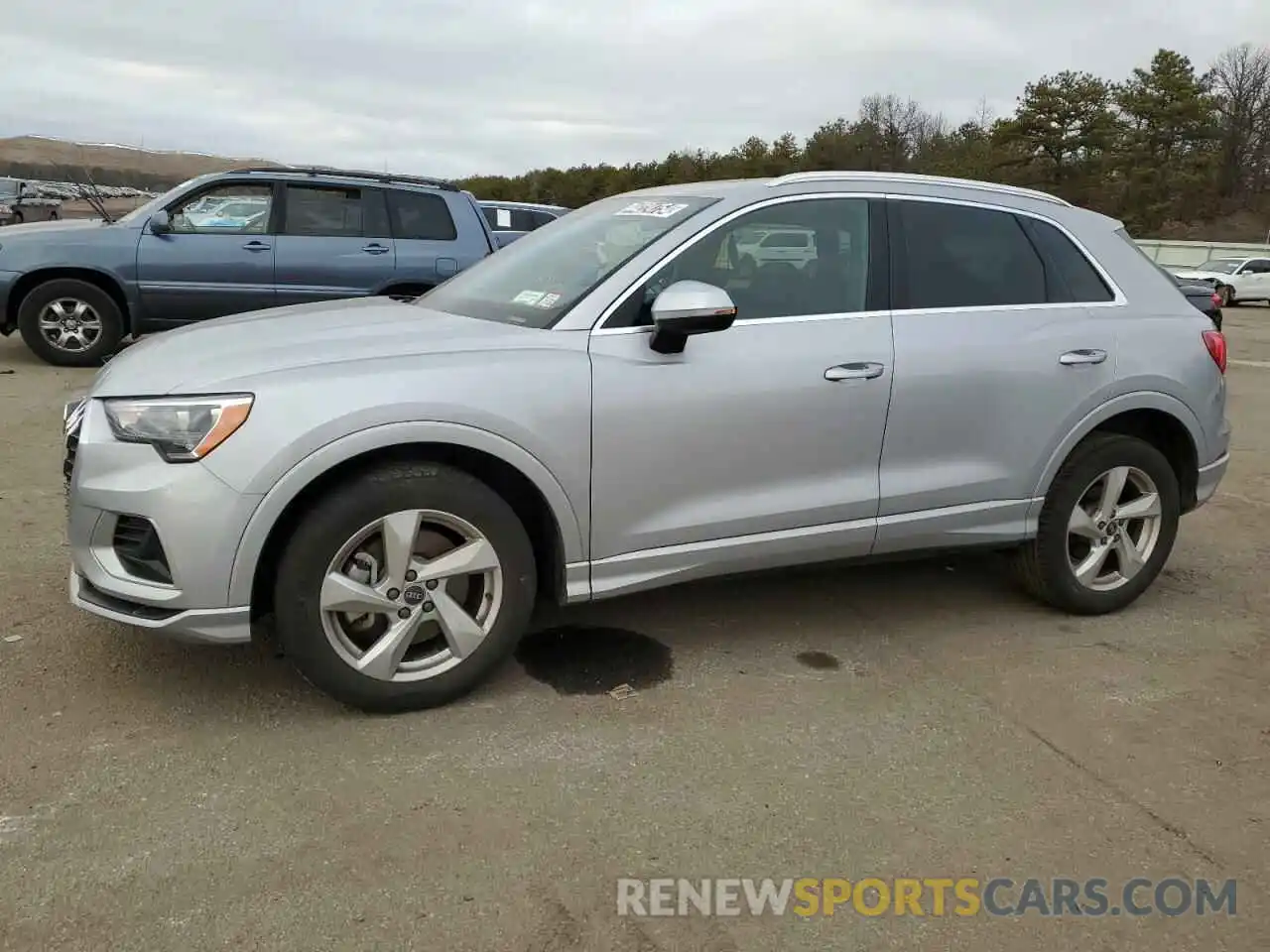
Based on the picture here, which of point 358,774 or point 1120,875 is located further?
point 358,774

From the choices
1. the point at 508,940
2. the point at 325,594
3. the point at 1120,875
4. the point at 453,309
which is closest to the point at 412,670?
the point at 325,594

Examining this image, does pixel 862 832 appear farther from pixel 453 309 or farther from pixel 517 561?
pixel 453 309

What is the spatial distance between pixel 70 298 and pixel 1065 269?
8450 millimetres

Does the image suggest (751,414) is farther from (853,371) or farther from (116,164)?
(116,164)

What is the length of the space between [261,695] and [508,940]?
145 centimetres

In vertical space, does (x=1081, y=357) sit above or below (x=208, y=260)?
below

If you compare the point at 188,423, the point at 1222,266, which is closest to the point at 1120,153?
the point at 1222,266

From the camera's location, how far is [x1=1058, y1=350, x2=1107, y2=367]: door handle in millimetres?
4082

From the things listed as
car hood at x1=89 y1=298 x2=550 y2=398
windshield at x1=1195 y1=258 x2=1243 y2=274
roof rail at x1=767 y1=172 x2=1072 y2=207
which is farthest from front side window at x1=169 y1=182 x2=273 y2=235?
windshield at x1=1195 y1=258 x2=1243 y2=274

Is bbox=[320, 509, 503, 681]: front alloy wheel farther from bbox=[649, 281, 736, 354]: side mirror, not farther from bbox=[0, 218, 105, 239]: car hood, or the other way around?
bbox=[0, 218, 105, 239]: car hood

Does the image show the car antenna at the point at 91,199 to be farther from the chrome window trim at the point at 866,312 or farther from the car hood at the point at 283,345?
the chrome window trim at the point at 866,312

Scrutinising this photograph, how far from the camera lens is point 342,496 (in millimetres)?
3059

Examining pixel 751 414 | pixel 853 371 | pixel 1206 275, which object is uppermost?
pixel 1206 275

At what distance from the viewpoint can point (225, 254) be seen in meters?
9.52
